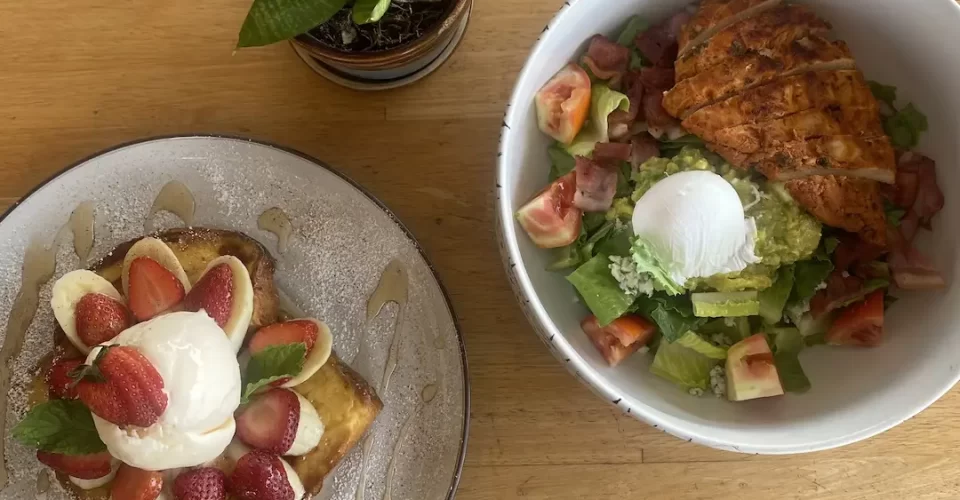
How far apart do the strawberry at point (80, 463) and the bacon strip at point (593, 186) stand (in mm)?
772

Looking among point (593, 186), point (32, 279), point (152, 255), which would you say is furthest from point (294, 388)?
point (593, 186)

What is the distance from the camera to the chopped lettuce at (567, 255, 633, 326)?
41.4 inches

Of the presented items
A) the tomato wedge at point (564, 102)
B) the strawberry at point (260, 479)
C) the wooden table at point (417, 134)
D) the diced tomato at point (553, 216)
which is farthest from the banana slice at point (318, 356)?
the tomato wedge at point (564, 102)

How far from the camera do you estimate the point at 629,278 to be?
1068mm

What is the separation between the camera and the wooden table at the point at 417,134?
3.99 feet

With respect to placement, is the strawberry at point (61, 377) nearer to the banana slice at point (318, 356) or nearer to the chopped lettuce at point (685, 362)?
the banana slice at point (318, 356)

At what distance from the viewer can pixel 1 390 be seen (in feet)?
3.81

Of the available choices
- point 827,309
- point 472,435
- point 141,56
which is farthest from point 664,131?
point 141,56

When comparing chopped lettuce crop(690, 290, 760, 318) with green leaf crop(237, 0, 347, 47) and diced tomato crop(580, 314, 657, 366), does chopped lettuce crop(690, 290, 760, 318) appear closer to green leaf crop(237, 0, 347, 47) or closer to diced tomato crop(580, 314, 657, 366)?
diced tomato crop(580, 314, 657, 366)

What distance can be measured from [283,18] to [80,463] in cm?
69

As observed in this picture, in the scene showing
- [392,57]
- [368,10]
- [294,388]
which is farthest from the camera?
[294,388]

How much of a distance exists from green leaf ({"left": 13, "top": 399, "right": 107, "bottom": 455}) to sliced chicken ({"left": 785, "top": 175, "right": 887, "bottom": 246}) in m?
1.03

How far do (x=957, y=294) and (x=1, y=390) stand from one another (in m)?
1.38

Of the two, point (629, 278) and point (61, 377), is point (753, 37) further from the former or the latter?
point (61, 377)
